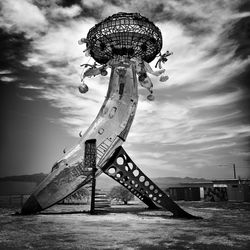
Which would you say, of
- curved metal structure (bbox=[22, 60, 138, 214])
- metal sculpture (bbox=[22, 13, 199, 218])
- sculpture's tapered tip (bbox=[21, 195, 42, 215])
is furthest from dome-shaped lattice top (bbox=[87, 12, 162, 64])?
sculpture's tapered tip (bbox=[21, 195, 42, 215])

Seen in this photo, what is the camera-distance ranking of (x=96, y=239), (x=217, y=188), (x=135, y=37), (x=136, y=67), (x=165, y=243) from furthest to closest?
(x=217, y=188) → (x=136, y=67) → (x=135, y=37) → (x=96, y=239) → (x=165, y=243)

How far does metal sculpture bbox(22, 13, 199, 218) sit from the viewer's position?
16.2 m

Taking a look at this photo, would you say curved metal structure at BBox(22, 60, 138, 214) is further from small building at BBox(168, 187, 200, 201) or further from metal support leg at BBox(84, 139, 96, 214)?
small building at BBox(168, 187, 200, 201)

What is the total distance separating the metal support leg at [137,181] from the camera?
1518 centimetres

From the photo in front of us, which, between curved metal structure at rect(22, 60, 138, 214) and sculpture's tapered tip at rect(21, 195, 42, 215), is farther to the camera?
curved metal structure at rect(22, 60, 138, 214)

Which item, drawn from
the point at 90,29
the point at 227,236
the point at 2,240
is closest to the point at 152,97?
the point at 90,29

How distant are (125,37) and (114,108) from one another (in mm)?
4423

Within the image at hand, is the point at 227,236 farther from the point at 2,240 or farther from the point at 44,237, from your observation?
the point at 2,240

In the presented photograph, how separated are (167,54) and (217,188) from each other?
2468 cm

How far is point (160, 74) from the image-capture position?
61.9 feet

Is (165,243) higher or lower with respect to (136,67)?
lower

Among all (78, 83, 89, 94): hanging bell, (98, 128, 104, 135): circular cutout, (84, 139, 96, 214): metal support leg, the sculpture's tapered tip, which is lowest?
the sculpture's tapered tip

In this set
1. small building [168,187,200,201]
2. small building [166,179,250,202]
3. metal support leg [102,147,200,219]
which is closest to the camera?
metal support leg [102,147,200,219]

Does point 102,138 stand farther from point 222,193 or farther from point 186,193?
point 186,193
